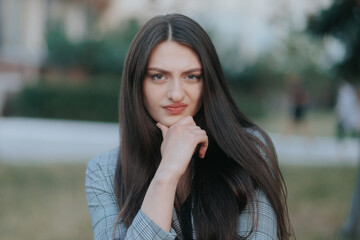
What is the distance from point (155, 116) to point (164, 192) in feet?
1.41

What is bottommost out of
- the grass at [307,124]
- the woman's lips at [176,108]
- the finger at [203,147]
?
the grass at [307,124]

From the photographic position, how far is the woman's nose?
6.36 ft

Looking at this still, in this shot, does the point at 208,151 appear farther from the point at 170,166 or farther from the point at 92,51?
the point at 92,51

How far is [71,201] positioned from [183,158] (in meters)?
4.73

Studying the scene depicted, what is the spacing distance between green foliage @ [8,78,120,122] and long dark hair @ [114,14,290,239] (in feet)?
39.1

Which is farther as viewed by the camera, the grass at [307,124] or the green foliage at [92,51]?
the green foliage at [92,51]

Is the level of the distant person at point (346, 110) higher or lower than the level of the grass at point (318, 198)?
higher

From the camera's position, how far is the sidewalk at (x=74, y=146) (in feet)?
30.5

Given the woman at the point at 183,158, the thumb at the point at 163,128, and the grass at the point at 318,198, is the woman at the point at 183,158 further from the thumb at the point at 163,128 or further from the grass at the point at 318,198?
the grass at the point at 318,198

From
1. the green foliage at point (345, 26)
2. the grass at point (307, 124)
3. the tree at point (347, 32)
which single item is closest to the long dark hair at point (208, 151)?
the tree at point (347, 32)

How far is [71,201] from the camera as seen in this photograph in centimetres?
625

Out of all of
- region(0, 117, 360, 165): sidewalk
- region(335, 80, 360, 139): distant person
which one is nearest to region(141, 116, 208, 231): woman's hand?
region(0, 117, 360, 165): sidewalk

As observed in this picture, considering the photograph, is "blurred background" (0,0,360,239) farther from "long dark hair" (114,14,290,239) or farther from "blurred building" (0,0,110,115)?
"long dark hair" (114,14,290,239)

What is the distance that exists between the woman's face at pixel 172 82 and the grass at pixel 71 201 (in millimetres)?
3407
